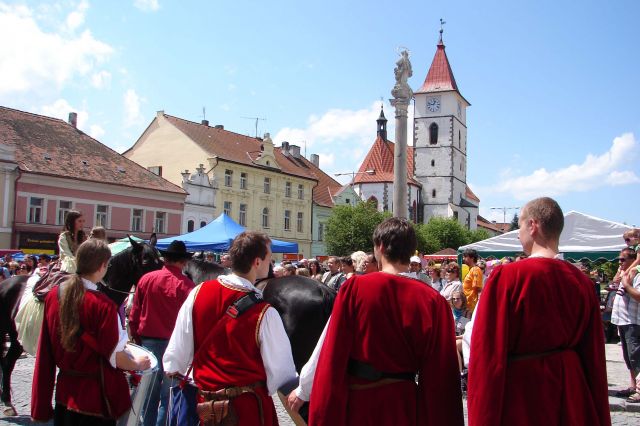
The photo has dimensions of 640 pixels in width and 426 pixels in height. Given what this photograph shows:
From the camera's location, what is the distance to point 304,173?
56156mm

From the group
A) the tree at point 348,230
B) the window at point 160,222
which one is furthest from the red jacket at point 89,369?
the tree at point 348,230

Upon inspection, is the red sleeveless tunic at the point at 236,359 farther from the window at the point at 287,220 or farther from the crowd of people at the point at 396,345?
the window at the point at 287,220

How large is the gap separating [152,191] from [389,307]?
3870 cm

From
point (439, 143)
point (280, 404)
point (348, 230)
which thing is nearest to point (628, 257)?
point (280, 404)

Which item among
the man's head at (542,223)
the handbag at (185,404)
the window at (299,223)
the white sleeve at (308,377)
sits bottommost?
the handbag at (185,404)

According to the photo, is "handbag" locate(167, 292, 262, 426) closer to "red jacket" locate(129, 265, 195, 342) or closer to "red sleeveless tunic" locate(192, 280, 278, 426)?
"red sleeveless tunic" locate(192, 280, 278, 426)

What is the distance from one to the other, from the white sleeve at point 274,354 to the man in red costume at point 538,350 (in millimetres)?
1095

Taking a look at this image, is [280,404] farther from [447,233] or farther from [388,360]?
[447,233]

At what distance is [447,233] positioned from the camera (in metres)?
70.4

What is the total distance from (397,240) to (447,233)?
68.4 metres

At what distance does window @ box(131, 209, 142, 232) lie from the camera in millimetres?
39438

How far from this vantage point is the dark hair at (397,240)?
3.37 metres

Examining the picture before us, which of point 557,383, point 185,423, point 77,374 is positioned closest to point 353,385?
point 557,383

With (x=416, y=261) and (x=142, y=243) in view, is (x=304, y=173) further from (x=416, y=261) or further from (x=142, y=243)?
(x=142, y=243)
